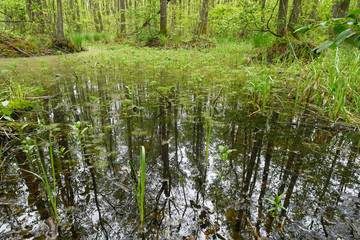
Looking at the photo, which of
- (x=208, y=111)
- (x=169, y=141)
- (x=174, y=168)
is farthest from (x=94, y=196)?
(x=208, y=111)

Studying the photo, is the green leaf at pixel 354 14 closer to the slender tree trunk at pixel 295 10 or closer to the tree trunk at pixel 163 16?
the slender tree trunk at pixel 295 10

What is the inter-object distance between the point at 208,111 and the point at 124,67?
152 inches

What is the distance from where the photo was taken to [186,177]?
1.46 m

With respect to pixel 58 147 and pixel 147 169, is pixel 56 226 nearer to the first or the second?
pixel 147 169

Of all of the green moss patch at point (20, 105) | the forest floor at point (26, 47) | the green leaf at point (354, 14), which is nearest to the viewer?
the green leaf at point (354, 14)

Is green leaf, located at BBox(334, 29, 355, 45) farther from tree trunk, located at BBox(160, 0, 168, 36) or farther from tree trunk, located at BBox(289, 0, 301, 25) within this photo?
tree trunk, located at BBox(160, 0, 168, 36)

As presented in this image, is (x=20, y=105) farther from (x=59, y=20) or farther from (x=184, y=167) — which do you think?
(x=59, y=20)

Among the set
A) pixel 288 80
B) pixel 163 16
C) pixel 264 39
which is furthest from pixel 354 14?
pixel 163 16

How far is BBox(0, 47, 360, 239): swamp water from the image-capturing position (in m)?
1.05

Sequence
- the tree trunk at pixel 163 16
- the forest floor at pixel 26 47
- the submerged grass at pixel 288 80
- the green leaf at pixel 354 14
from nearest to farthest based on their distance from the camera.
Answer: the green leaf at pixel 354 14 < the submerged grass at pixel 288 80 < the forest floor at pixel 26 47 < the tree trunk at pixel 163 16

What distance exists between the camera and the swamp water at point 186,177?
1.05 m

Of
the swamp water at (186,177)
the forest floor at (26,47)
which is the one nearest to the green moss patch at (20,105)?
the swamp water at (186,177)

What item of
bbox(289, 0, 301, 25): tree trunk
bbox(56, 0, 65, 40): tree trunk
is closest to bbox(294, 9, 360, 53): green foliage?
bbox(289, 0, 301, 25): tree trunk

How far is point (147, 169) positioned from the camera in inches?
60.9
